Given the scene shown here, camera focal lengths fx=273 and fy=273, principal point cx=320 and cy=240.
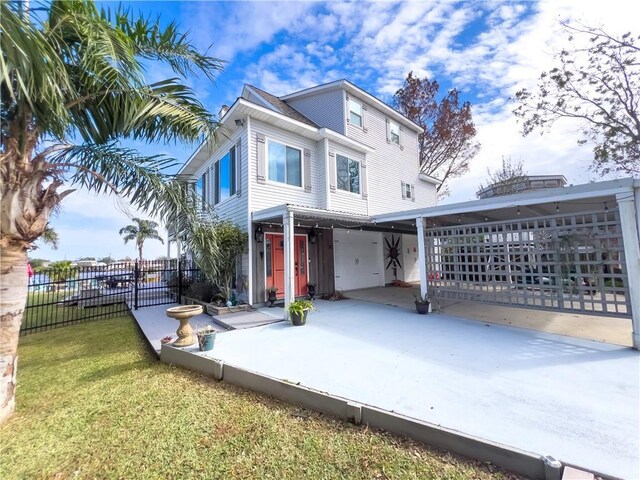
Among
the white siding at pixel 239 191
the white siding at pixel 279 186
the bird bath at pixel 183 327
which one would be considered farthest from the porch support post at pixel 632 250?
the white siding at pixel 239 191

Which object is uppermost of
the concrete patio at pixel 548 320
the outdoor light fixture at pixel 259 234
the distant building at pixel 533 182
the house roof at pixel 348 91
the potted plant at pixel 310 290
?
the house roof at pixel 348 91

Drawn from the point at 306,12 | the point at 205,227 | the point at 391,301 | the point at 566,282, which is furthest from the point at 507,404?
the point at 306,12

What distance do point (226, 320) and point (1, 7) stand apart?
619cm

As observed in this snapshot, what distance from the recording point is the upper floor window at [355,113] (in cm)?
1159

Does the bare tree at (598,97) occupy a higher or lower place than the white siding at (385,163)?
higher

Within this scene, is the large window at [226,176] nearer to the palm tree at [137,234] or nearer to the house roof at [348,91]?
the house roof at [348,91]

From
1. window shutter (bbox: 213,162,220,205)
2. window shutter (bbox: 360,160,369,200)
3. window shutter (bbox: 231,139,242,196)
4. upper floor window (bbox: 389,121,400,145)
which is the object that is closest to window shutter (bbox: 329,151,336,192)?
window shutter (bbox: 360,160,369,200)

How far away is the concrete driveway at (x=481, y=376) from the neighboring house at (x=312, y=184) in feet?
7.79

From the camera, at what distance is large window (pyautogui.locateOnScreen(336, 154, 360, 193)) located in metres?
10.7

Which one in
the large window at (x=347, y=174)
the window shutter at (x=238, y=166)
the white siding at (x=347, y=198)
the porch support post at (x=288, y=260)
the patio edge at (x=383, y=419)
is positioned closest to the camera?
the patio edge at (x=383, y=419)

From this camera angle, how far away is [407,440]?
8.64 ft

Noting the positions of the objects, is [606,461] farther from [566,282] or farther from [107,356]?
[107,356]

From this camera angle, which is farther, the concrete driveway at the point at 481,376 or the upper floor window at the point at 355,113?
the upper floor window at the point at 355,113

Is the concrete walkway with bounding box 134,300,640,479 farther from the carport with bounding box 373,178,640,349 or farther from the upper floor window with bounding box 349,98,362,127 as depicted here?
the upper floor window with bounding box 349,98,362,127
